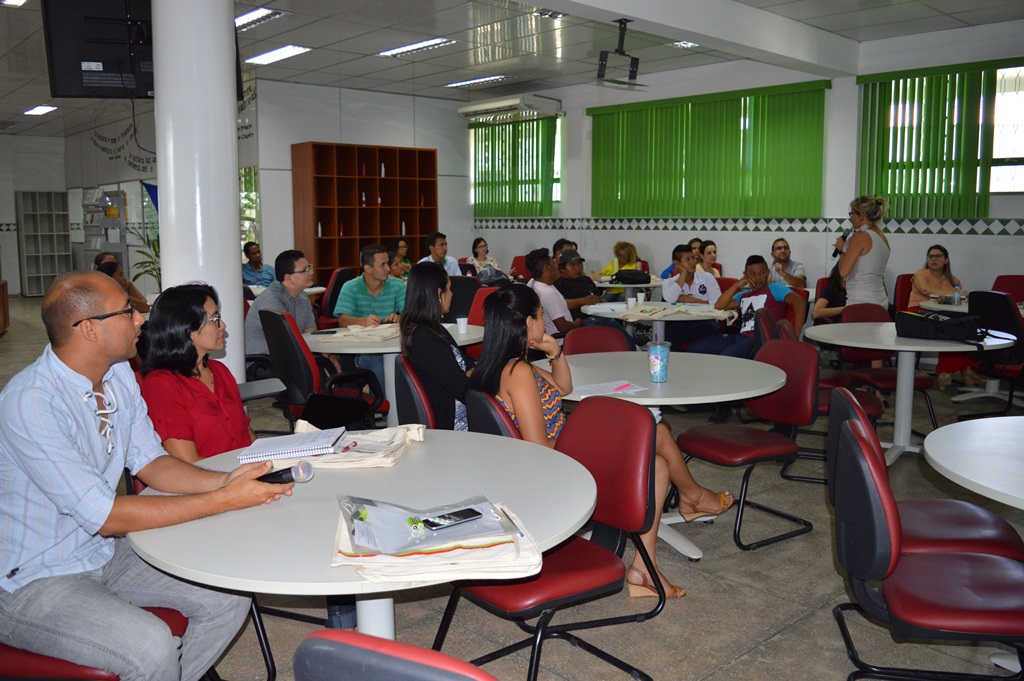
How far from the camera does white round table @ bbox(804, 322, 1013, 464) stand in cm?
482

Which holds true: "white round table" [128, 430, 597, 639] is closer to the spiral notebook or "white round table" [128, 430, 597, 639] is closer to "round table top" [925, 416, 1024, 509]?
the spiral notebook

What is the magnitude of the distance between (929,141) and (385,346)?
636cm

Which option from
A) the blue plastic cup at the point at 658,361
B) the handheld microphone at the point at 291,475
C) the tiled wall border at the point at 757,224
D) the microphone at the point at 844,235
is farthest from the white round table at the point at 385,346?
the tiled wall border at the point at 757,224

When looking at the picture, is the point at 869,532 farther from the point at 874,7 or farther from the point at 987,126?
the point at 987,126

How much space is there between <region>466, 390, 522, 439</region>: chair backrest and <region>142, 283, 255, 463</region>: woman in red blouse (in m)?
0.81

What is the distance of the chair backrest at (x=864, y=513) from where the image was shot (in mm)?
2225

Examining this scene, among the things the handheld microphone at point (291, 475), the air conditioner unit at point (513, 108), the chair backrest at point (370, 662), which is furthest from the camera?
the air conditioner unit at point (513, 108)

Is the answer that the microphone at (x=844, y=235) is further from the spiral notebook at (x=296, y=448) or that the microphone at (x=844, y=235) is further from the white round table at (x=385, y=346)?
the spiral notebook at (x=296, y=448)

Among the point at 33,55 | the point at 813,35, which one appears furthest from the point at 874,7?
the point at 33,55

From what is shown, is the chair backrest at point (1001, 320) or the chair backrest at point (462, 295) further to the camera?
the chair backrest at point (462, 295)

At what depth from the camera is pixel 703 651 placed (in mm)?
→ 2955

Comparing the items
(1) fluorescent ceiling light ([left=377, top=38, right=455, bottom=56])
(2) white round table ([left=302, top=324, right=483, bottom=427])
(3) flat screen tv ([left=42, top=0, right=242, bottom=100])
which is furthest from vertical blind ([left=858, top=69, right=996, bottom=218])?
(3) flat screen tv ([left=42, top=0, right=242, bottom=100])

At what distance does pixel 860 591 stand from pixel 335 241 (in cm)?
978

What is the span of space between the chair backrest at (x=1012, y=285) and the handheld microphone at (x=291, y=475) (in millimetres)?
7310
